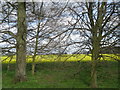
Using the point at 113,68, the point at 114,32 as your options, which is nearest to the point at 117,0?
the point at 114,32

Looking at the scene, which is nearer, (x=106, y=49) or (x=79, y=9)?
(x=106, y=49)

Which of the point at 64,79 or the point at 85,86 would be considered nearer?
the point at 85,86

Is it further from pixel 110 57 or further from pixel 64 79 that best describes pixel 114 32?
pixel 64 79

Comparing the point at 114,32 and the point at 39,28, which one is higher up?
the point at 39,28

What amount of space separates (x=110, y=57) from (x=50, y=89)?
112 inches

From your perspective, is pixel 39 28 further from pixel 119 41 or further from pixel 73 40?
pixel 119 41

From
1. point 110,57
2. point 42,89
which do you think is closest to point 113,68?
point 110,57

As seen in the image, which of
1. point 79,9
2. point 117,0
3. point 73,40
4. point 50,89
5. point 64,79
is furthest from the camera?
point 64,79

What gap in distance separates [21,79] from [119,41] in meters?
4.97

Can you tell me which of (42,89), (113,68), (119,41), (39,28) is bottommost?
(42,89)

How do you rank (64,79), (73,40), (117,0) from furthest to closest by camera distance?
(64,79) < (73,40) < (117,0)

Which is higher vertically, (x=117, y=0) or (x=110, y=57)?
(x=117, y=0)

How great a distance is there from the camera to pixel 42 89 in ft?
19.2

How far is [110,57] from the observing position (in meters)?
3.70
